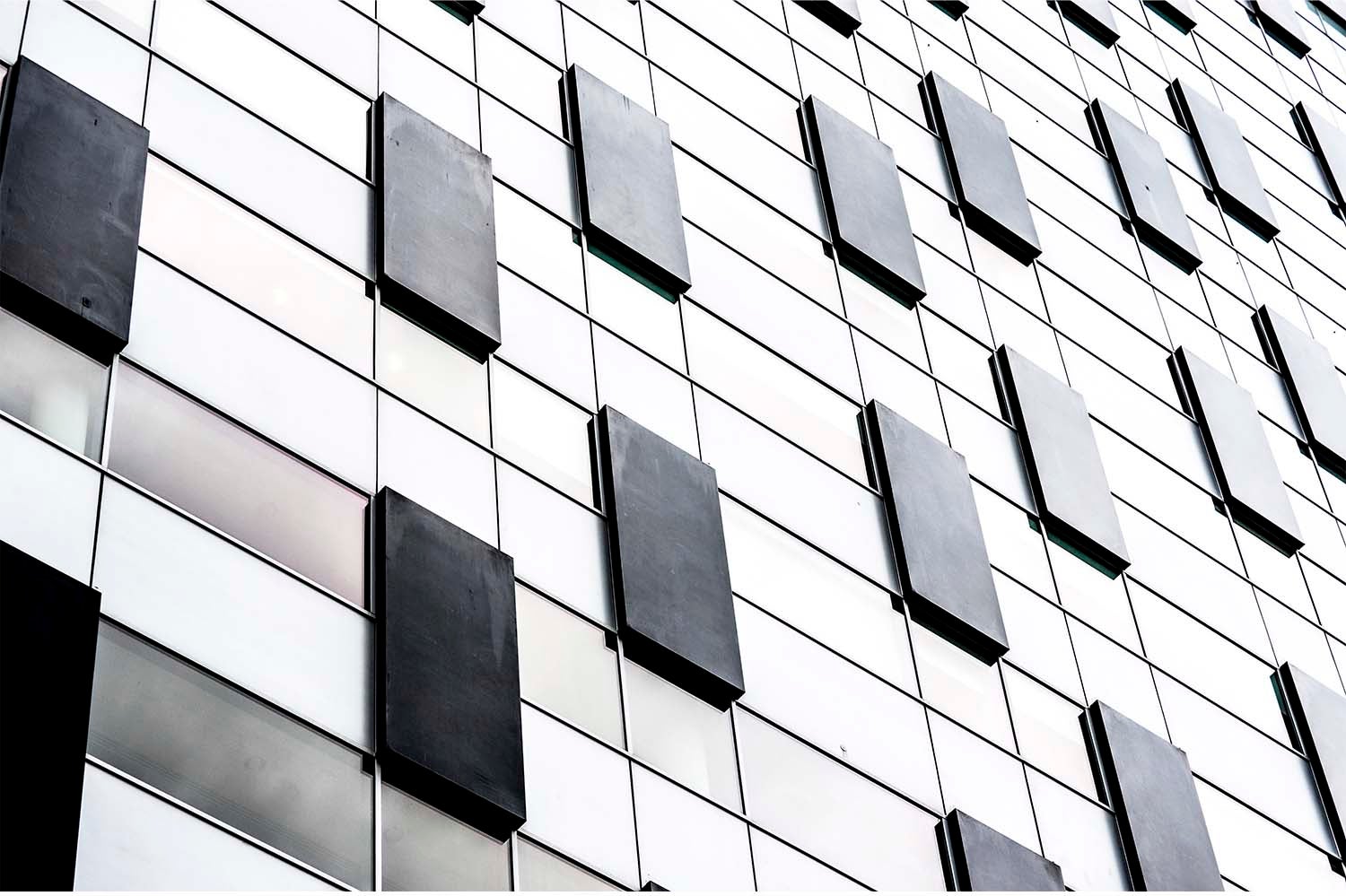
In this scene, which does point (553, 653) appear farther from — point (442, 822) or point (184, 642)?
point (184, 642)

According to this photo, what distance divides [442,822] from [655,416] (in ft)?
22.3

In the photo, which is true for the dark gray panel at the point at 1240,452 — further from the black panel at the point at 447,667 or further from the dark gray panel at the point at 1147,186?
the black panel at the point at 447,667

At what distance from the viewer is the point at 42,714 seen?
1287 centimetres

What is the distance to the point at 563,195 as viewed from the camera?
22.9m

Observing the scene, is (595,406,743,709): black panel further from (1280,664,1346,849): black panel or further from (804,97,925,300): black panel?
(1280,664,1346,849): black panel

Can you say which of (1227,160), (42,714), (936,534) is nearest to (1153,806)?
(936,534)

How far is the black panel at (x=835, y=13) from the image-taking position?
3044 cm

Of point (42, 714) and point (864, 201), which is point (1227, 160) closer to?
point (864, 201)

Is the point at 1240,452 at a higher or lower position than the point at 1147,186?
lower

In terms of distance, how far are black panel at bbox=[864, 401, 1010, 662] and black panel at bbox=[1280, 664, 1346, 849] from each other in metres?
5.60

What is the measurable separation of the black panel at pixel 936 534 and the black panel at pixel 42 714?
35.6ft

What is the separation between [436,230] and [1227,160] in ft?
69.5

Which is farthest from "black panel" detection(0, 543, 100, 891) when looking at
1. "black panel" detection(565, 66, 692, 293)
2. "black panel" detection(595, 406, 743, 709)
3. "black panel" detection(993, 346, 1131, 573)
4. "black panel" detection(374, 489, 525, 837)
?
"black panel" detection(993, 346, 1131, 573)

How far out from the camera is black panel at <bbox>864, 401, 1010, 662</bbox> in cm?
2188
